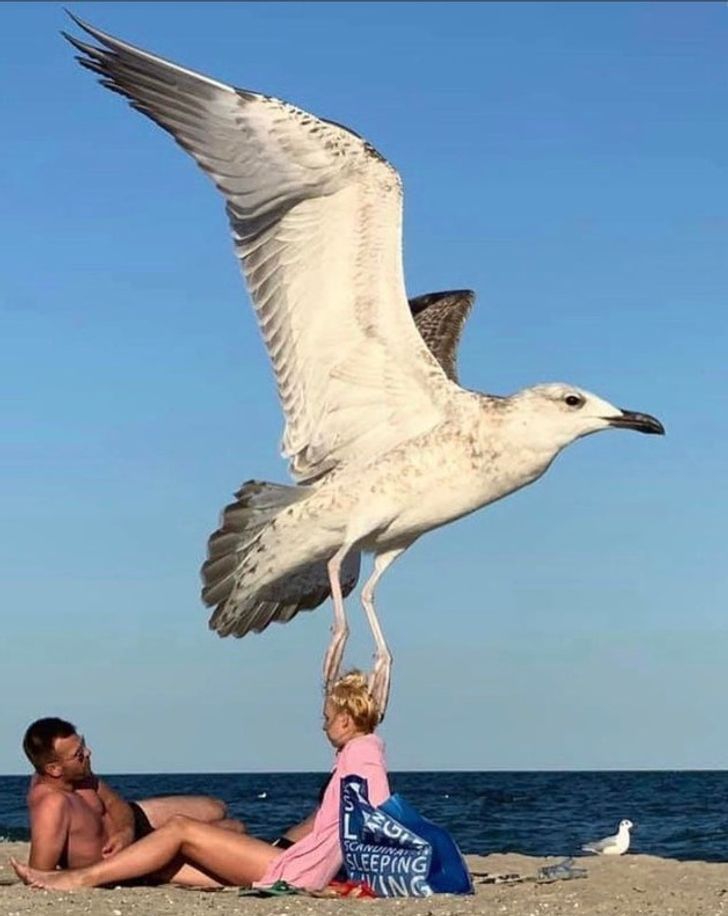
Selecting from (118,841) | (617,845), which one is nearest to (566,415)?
(118,841)

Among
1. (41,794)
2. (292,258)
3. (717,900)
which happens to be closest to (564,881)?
(717,900)

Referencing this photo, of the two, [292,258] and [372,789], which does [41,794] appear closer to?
[372,789]

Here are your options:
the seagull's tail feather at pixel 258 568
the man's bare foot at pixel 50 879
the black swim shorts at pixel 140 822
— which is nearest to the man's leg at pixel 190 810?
the black swim shorts at pixel 140 822

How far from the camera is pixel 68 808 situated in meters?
7.16

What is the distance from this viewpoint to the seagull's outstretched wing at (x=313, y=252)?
884 centimetres

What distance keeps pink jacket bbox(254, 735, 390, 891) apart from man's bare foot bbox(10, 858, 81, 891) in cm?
70

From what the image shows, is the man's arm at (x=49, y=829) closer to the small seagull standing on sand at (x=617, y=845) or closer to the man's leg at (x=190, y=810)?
the man's leg at (x=190, y=810)

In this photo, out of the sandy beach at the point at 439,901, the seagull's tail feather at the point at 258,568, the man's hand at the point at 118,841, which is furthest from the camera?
the seagull's tail feather at the point at 258,568

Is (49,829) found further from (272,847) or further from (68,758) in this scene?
(272,847)

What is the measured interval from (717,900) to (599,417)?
2617mm

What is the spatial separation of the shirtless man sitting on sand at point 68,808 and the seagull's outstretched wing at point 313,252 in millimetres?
2565

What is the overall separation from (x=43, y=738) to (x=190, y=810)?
100 centimetres

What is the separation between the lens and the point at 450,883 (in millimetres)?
6914

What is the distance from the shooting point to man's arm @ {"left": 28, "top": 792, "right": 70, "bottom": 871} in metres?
7.11
